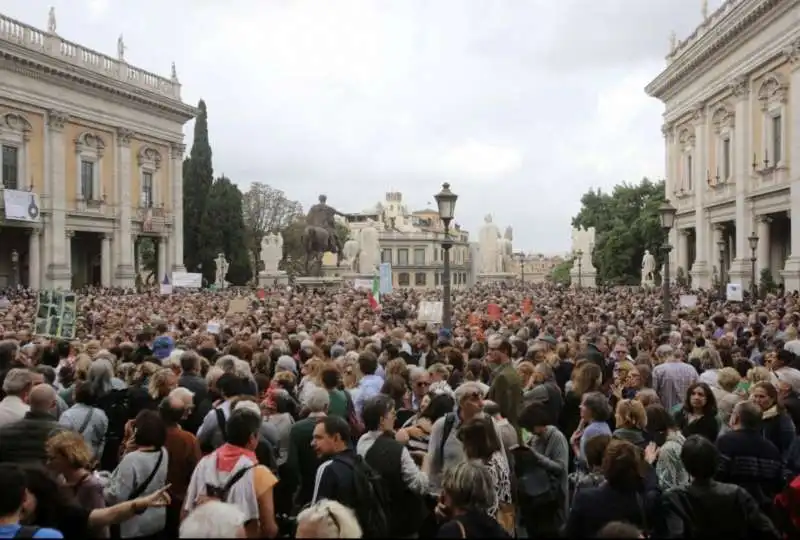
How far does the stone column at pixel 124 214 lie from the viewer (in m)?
50.8

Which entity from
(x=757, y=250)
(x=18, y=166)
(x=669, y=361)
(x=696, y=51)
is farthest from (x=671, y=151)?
(x=669, y=361)

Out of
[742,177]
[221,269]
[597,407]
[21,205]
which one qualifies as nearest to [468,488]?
[597,407]

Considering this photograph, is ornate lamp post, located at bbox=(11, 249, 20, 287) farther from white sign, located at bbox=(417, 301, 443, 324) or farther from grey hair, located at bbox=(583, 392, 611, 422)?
grey hair, located at bbox=(583, 392, 611, 422)

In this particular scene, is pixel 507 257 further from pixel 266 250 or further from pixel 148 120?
pixel 148 120

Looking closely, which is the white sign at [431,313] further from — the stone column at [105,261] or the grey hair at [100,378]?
the stone column at [105,261]

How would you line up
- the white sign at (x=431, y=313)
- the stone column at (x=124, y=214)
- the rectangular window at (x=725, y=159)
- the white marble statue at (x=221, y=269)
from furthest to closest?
the white marble statue at (x=221, y=269) → the stone column at (x=124, y=214) → the rectangular window at (x=725, y=159) → the white sign at (x=431, y=313)

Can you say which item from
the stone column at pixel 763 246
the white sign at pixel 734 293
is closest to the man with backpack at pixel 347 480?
the white sign at pixel 734 293

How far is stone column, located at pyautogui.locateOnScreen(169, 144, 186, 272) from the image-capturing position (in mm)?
56250

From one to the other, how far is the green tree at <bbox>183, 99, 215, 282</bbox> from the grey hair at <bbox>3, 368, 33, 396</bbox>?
5623 cm

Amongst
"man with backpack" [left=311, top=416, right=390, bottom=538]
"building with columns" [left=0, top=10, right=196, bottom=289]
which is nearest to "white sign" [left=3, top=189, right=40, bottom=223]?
"building with columns" [left=0, top=10, right=196, bottom=289]

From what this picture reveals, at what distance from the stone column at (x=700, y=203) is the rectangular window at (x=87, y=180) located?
34152 mm

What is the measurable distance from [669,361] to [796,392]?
2073 mm

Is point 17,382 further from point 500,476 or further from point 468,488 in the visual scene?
point 468,488

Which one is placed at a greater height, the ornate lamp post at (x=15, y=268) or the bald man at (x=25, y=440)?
the ornate lamp post at (x=15, y=268)
